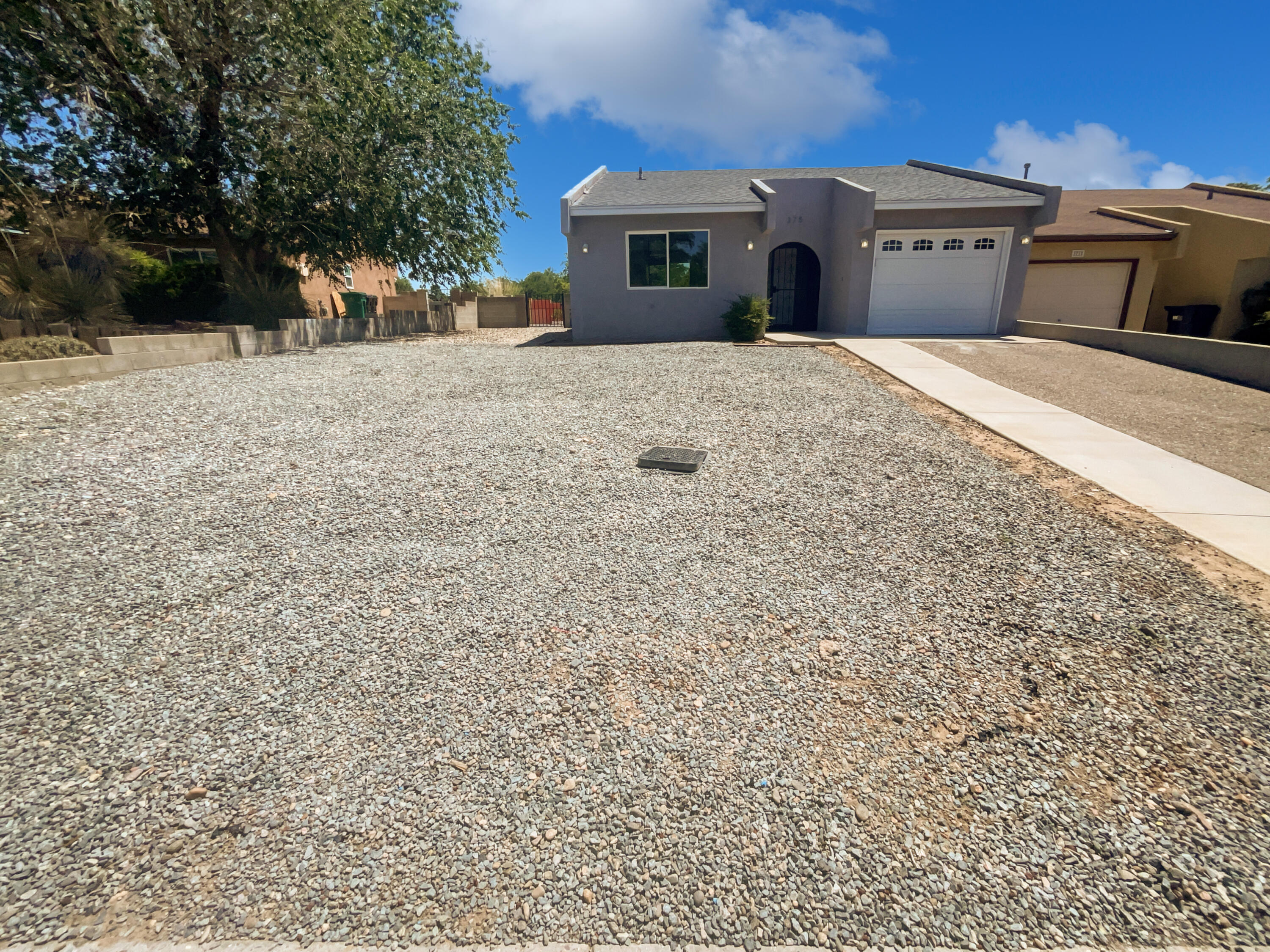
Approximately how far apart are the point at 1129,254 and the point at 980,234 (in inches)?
218

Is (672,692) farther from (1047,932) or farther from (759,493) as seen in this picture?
(759,493)

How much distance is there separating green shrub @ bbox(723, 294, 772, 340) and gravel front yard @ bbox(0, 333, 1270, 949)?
8.59 metres

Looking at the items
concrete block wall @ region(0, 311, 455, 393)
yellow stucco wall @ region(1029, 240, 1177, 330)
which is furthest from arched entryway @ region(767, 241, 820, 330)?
concrete block wall @ region(0, 311, 455, 393)

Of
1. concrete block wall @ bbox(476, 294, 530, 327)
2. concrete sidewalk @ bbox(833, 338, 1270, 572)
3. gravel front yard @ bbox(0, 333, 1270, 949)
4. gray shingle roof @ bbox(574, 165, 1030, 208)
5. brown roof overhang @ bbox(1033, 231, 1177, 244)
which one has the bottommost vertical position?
gravel front yard @ bbox(0, 333, 1270, 949)

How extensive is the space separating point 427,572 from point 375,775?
1417 mm

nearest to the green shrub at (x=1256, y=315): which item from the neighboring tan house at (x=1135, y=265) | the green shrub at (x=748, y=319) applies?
the neighboring tan house at (x=1135, y=265)

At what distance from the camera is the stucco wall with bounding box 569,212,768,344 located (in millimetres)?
13672

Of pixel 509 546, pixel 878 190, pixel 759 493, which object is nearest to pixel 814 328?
pixel 878 190

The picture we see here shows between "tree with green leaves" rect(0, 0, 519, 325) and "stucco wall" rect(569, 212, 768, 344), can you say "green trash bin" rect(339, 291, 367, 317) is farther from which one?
"stucco wall" rect(569, 212, 768, 344)

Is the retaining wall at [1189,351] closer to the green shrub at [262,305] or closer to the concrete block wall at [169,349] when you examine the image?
the concrete block wall at [169,349]

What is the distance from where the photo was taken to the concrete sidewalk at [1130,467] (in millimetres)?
3861

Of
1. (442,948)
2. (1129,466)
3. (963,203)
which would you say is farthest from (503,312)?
(442,948)

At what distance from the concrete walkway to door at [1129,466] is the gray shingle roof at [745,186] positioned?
7535 mm

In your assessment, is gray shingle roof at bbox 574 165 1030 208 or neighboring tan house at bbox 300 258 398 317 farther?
neighboring tan house at bbox 300 258 398 317
